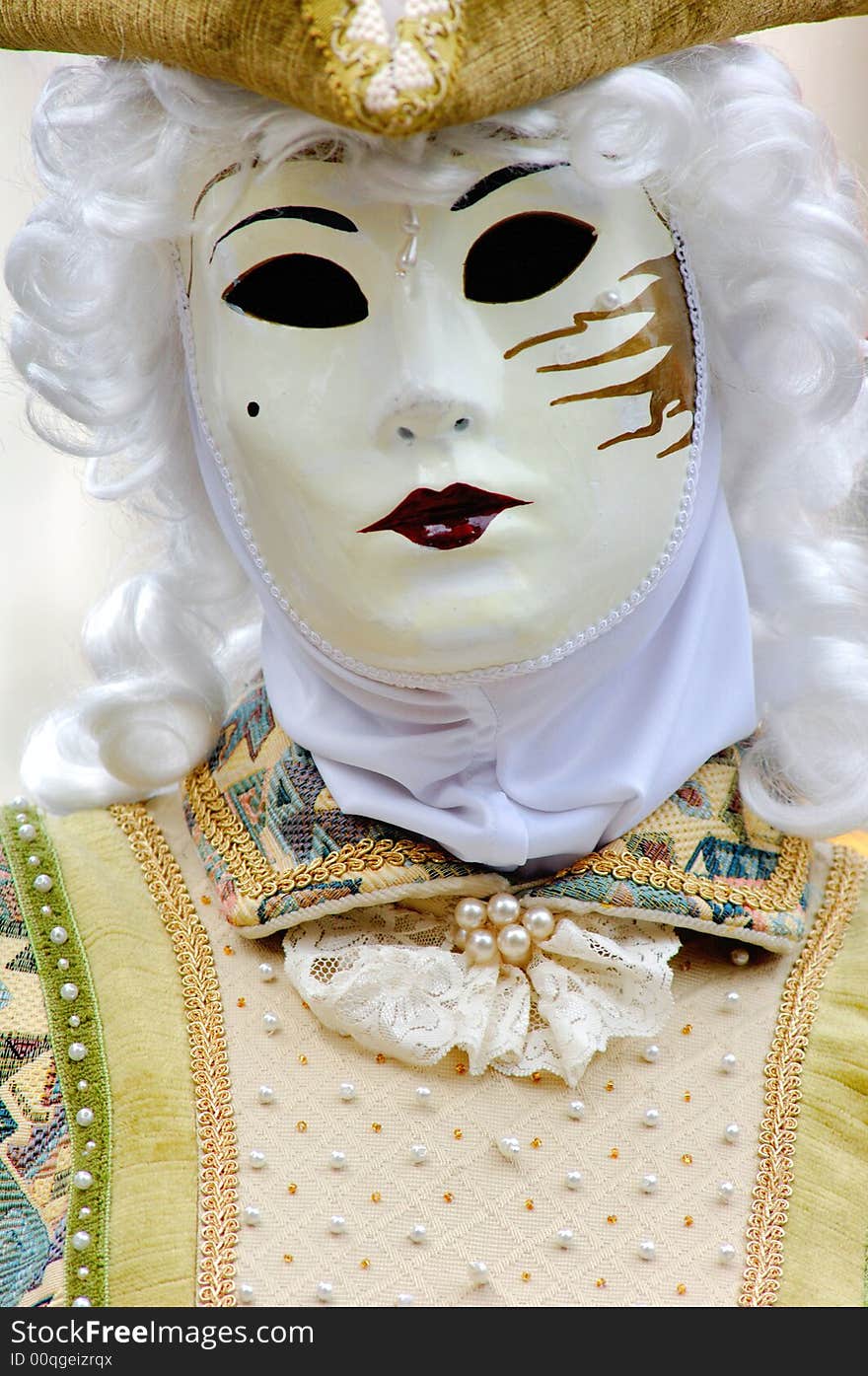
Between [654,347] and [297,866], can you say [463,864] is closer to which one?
[297,866]

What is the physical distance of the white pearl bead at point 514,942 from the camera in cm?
143

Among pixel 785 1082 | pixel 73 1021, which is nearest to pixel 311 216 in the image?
pixel 73 1021

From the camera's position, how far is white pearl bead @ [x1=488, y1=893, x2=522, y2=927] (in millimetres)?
1440

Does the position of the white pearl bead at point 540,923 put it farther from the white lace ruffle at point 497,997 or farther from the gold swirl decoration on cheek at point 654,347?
the gold swirl decoration on cheek at point 654,347

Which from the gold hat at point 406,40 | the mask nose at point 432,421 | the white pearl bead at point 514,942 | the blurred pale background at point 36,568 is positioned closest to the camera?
the gold hat at point 406,40

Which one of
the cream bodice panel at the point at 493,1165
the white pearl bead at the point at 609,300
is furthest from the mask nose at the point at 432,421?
the cream bodice panel at the point at 493,1165

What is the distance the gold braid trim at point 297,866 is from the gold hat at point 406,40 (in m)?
0.59

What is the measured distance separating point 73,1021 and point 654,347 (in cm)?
73

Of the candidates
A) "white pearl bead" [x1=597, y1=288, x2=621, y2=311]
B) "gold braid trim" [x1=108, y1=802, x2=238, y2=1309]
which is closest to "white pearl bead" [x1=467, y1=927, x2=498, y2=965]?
"gold braid trim" [x1=108, y1=802, x2=238, y2=1309]

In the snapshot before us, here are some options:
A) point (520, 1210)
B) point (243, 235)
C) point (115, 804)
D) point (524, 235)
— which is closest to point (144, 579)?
point (115, 804)

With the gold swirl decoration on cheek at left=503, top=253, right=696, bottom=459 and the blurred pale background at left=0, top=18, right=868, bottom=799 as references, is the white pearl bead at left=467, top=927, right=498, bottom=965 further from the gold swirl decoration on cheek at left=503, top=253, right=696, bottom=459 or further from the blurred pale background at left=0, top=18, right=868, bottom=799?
the blurred pale background at left=0, top=18, right=868, bottom=799

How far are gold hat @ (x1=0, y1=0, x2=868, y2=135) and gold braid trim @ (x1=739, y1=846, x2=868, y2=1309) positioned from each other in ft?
2.45
